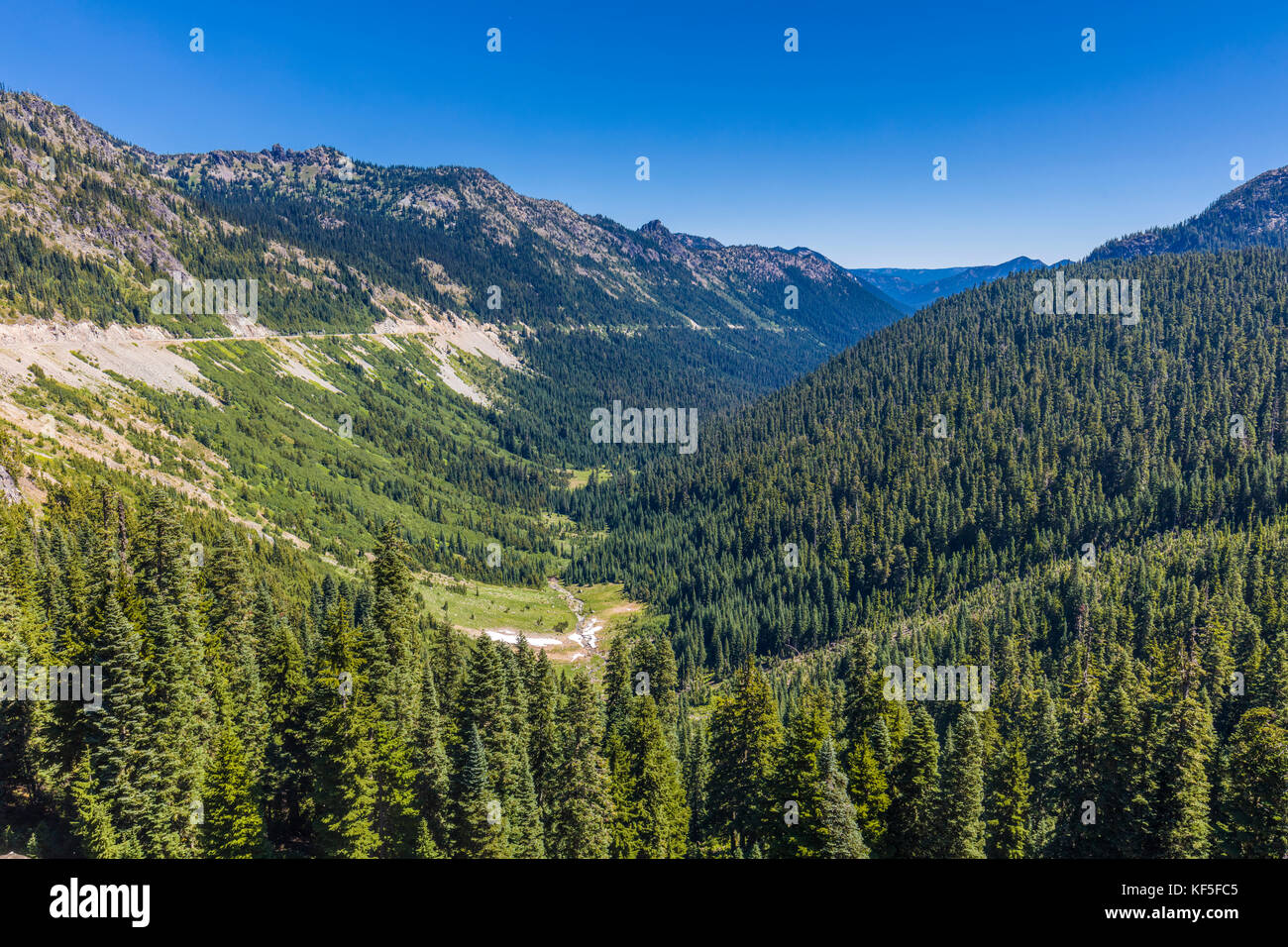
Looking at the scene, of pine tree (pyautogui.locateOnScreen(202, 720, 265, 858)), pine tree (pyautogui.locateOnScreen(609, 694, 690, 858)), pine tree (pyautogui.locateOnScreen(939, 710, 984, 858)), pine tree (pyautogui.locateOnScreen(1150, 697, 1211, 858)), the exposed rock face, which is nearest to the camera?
pine tree (pyautogui.locateOnScreen(202, 720, 265, 858))

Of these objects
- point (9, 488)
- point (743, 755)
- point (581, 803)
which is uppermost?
point (9, 488)

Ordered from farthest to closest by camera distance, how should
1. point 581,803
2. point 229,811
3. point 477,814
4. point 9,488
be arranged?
point 9,488
point 581,803
point 477,814
point 229,811

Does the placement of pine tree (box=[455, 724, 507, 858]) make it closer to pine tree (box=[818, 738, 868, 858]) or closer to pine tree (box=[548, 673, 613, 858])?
pine tree (box=[548, 673, 613, 858])

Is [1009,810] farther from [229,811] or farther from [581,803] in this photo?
[229,811]

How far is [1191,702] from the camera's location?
4212cm

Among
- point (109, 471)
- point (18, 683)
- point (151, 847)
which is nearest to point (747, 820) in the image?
point (151, 847)

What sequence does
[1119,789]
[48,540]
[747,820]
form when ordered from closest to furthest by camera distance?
[1119,789], [747,820], [48,540]

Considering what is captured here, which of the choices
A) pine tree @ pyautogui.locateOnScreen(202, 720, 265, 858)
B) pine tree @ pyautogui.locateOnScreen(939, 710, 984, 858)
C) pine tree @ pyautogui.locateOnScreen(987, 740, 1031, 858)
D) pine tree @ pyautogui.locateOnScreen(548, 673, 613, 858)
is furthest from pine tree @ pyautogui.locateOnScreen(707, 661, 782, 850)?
pine tree @ pyautogui.locateOnScreen(202, 720, 265, 858)

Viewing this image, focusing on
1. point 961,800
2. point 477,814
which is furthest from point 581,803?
point 961,800

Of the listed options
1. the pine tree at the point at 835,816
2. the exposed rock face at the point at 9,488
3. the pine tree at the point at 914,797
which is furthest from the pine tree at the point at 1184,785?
the exposed rock face at the point at 9,488

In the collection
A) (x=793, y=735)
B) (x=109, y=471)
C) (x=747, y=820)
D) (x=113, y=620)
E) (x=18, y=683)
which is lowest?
(x=747, y=820)
